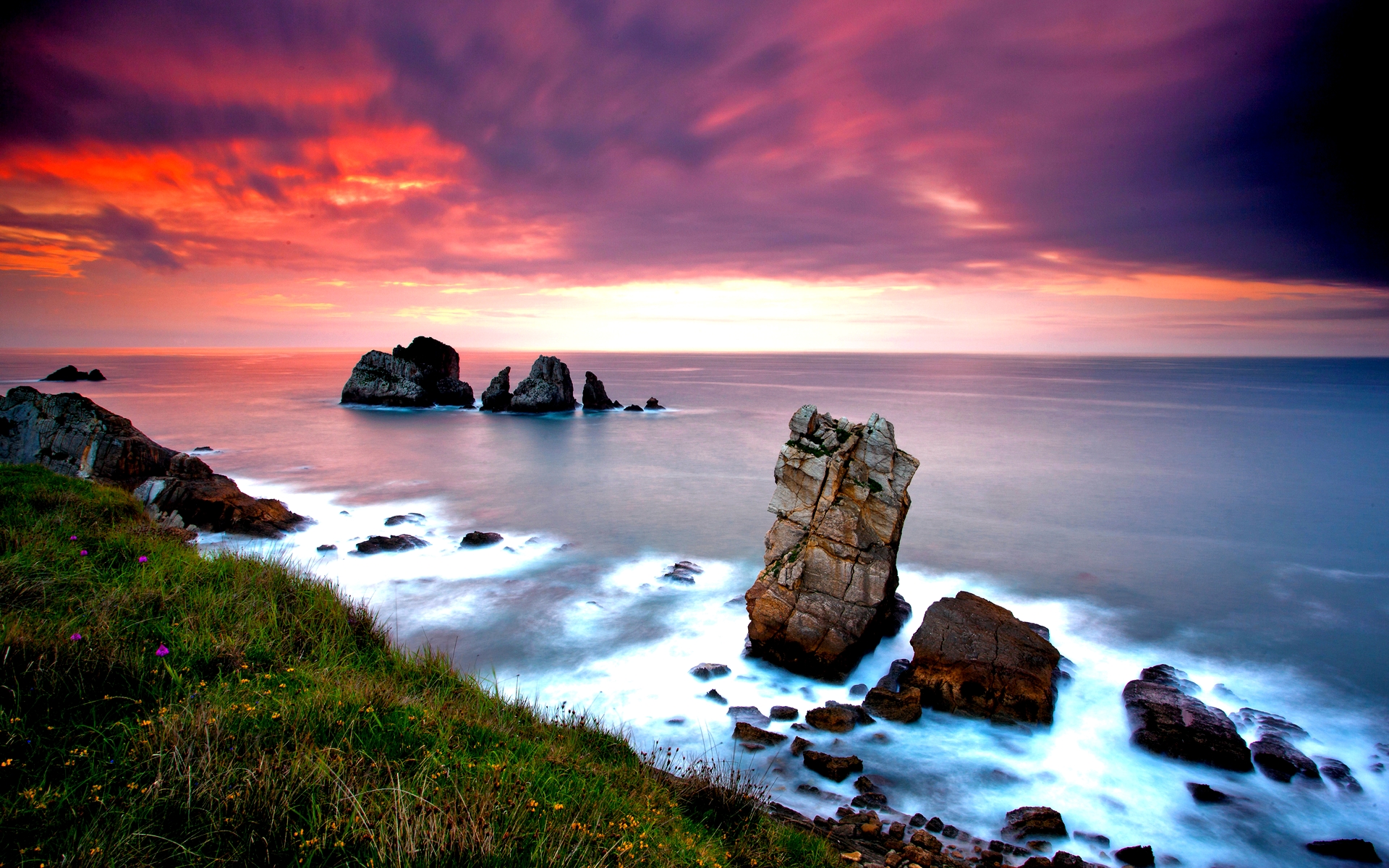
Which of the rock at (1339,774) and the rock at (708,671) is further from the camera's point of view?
the rock at (708,671)

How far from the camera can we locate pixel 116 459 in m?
17.6

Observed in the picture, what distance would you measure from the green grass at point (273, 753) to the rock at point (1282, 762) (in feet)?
23.6

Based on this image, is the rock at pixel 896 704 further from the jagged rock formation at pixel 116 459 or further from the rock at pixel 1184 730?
the jagged rock formation at pixel 116 459

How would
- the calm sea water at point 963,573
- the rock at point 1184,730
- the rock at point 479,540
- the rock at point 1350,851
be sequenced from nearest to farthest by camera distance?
the rock at point 1350,851 < the calm sea water at point 963,573 < the rock at point 1184,730 < the rock at point 479,540

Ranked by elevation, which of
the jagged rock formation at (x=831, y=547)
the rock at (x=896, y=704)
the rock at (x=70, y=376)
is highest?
the rock at (x=70, y=376)

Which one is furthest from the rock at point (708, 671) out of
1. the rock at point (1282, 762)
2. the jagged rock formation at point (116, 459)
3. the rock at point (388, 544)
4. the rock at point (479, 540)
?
the jagged rock formation at point (116, 459)

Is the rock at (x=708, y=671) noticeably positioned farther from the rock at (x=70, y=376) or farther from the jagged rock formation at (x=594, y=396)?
the rock at (x=70, y=376)

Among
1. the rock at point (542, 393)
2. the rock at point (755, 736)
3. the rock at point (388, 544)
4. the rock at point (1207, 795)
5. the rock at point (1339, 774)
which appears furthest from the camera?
the rock at point (542, 393)

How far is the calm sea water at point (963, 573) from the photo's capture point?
851cm

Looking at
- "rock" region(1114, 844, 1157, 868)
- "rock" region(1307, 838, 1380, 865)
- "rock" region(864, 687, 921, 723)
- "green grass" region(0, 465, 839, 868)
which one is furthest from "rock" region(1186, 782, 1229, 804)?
"green grass" region(0, 465, 839, 868)

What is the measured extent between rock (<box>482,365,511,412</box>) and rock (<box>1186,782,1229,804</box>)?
46963 millimetres

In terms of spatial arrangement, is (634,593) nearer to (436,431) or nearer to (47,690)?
(47,690)

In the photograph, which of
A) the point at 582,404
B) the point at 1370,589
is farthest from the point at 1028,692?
the point at 582,404

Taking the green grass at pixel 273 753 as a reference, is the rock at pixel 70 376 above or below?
above
